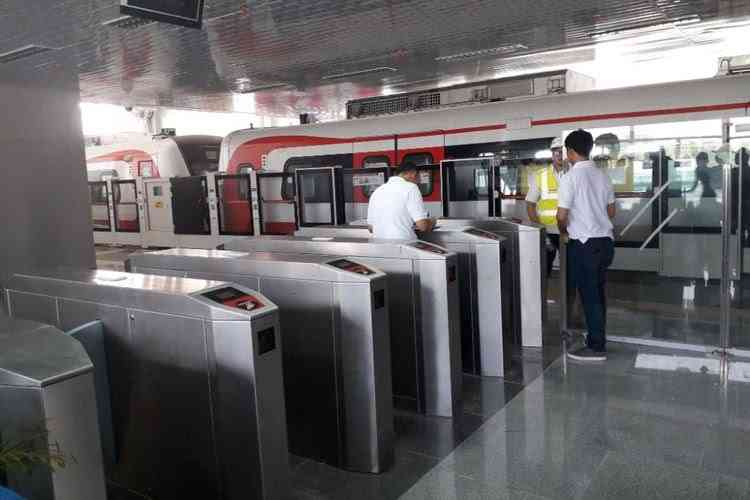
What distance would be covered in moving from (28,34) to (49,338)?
4.68 meters

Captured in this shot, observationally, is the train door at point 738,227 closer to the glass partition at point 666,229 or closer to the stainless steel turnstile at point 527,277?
the glass partition at point 666,229

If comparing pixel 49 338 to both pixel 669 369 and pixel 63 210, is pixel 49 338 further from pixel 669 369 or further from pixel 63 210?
pixel 669 369

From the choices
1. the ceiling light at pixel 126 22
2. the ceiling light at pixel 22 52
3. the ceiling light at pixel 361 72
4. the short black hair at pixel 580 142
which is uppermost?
the ceiling light at pixel 361 72

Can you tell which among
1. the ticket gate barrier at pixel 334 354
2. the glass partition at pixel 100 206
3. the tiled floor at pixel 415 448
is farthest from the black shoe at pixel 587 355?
the glass partition at pixel 100 206

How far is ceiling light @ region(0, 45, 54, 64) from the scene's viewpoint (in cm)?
623

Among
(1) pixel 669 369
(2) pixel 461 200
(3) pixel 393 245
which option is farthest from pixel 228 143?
(1) pixel 669 369

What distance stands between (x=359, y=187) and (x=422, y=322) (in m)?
5.46

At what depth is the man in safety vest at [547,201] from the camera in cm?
722

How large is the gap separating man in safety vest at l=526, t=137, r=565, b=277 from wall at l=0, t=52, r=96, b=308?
4.61m

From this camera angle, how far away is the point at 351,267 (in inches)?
144

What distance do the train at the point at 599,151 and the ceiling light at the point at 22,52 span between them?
4141mm

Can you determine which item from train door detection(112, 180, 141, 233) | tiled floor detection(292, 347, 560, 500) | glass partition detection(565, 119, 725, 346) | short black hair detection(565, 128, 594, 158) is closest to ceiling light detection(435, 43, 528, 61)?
glass partition detection(565, 119, 725, 346)

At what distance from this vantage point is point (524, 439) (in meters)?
3.92

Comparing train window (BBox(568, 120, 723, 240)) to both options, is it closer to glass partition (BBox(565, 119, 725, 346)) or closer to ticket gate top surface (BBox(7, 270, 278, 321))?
glass partition (BBox(565, 119, 725, 346))
